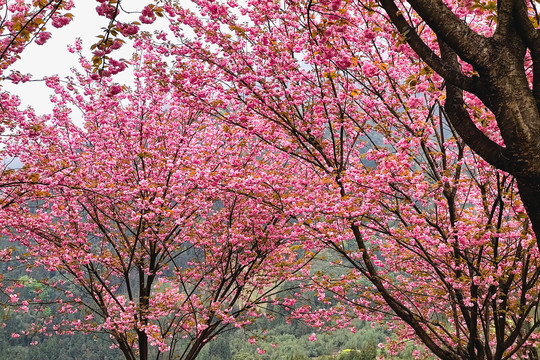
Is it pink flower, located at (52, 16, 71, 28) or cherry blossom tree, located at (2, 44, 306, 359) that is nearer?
pink flower, located at (52, 16, 71, 28)

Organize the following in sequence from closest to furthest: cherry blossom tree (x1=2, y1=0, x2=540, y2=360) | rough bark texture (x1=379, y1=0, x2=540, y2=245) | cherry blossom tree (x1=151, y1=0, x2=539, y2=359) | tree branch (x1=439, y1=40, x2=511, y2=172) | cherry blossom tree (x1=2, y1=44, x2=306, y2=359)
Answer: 1. rough bark texture (x1=379, y1=0, x2=540, y2=245)
2. tree branch (x1=439, y1=40, x2=511, y2=172)
3. cherry blossom tree (x1=2, y1=0, x2=540, y2=360)
4. cherry blossom tree (x1=151, y1=0, x2=539, y2=359)
5. cherry blossom tree (x1=2, y1=44, x2=306, y2=359)

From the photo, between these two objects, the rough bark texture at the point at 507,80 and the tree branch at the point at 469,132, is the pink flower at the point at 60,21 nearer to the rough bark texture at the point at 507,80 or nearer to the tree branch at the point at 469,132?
the rough bark texture at the point at 507,80

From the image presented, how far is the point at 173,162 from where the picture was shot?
25.1ft

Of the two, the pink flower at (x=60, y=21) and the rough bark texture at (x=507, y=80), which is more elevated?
the pink flower at (x=60, y=21)

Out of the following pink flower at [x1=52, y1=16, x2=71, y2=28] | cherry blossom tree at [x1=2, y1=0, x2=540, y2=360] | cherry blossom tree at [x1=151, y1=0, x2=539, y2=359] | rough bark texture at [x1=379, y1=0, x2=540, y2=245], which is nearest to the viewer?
rough bark texture at [x1=379, y1=0, x2=540, y2=245]

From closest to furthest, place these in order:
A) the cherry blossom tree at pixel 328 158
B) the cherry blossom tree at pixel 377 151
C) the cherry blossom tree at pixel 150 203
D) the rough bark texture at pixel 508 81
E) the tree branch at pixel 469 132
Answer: the rough bark texture at pixel 508 81, the tree branch at pixel 469 132, the cherry blossom tree at pixel 328 158, the cherry blossom tree at pixel 377 151, the cherry blossom tree at pixel 150 203

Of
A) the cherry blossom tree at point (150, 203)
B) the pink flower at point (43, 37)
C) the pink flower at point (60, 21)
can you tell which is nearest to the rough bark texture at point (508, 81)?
the pink flower at point (60, 21)

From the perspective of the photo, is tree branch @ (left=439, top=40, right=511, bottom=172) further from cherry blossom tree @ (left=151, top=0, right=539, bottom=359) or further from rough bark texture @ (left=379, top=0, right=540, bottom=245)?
cherry blossom tree @ (left=151, top=0, right=539, bottom=359)

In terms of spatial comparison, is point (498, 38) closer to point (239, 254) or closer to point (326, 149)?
point (326, 149)

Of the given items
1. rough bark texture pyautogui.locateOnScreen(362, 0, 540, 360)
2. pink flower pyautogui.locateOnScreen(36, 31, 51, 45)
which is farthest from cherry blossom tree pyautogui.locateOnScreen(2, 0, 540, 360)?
pink flower pyautogui.locateOnScreen(36, 31, 51, 45)

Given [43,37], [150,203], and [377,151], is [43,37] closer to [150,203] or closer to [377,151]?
[150,203]

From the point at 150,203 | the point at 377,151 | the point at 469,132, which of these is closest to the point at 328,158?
the point at 377,151

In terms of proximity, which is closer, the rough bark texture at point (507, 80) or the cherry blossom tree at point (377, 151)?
the rough bark texture at point (507, 80)

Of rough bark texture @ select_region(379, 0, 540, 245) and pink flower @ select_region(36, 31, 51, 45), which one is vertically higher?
pink flower @ select_region(36, 31, 51, 45)
